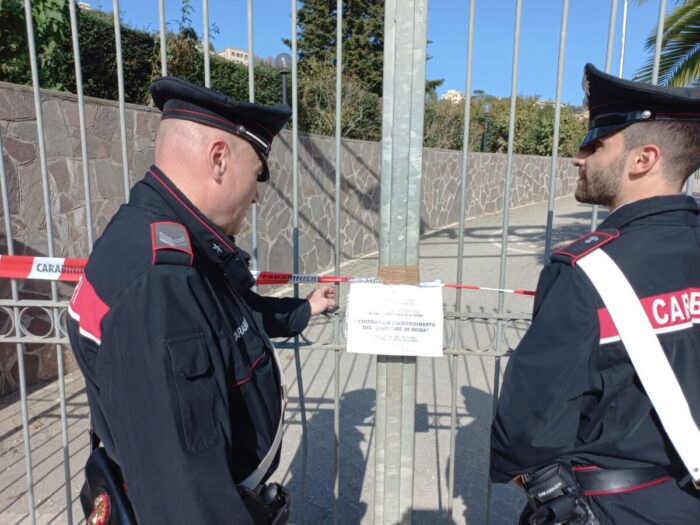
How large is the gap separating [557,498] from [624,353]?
48 centimetres

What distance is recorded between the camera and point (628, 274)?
1.36 meters

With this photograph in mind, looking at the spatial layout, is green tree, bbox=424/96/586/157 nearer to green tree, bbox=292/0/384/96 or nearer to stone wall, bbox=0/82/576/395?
stone wall, bbox=0/82/576/395

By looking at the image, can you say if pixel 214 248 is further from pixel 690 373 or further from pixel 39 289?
pixel 39 289

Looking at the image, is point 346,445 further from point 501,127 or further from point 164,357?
point 501,127

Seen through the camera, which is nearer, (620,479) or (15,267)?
(620,479)

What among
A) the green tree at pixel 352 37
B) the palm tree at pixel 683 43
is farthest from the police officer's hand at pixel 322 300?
the green tree at pixel 352 37

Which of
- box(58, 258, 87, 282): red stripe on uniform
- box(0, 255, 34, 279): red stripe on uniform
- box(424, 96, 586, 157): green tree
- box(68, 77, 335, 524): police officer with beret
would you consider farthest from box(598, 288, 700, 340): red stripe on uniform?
box(424, 96, 586, 157): green tree

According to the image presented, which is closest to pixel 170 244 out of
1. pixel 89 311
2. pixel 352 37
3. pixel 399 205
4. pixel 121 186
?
pixel 89 311

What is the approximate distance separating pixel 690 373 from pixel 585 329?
1.04 feet

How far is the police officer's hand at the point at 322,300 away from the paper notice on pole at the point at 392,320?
0.23m

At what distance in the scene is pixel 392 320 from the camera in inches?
81.0

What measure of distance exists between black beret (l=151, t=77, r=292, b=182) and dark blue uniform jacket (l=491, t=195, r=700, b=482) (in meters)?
0.99

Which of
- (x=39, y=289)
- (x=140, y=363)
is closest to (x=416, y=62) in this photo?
→ (x=140, y=363)

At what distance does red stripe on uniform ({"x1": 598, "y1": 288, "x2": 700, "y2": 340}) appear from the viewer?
134 cm
